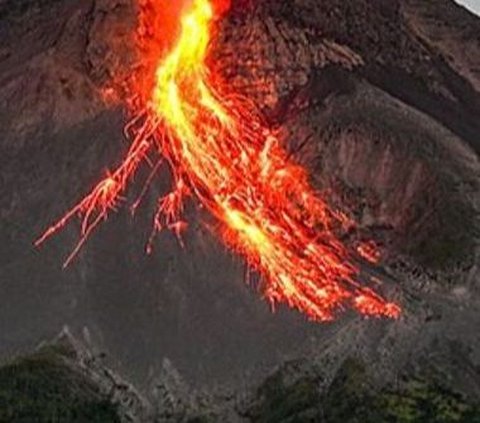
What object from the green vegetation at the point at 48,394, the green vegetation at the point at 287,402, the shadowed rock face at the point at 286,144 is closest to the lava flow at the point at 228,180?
the shadowed rock face at the point at 286,144

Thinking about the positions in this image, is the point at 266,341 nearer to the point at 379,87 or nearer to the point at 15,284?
the point at 15,284

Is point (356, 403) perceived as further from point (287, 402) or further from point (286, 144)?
point (286, 144)

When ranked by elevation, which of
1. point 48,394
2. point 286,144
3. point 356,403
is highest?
point 286,144

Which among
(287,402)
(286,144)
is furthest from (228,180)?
(287,402)

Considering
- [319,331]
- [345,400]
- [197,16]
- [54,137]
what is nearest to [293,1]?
[197,16]

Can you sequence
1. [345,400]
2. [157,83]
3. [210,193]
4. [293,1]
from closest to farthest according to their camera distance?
[345,400] → [210,193] → [157,83] → [293,1]
